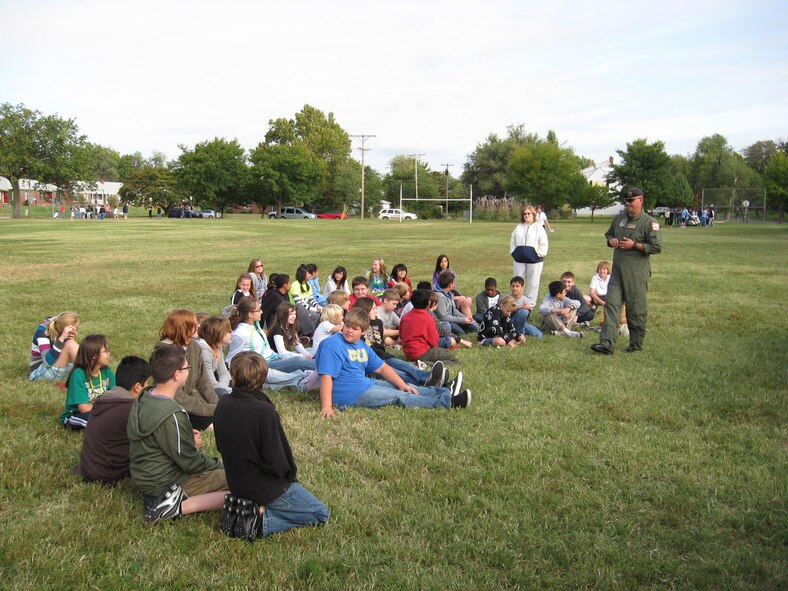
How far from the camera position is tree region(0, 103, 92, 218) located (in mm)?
64438

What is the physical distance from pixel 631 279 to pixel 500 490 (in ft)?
17.4

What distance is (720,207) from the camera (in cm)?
6700

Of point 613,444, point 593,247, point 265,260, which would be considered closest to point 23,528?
point 613,444

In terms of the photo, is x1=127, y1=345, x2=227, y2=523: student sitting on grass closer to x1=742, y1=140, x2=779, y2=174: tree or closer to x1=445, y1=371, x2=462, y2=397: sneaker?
x1=445, y1=371, x2=462, y2=397: sneaker

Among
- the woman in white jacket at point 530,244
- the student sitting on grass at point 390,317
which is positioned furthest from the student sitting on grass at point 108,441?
the woman in white jacket at point 530,244

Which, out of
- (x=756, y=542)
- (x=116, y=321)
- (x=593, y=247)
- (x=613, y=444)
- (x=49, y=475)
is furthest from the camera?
(x=593, y=247)

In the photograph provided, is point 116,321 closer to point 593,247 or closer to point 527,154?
point 593,247

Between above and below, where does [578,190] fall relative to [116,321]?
above

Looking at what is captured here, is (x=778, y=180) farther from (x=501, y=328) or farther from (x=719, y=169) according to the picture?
(x=501, y=328)

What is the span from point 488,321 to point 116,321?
6.27 m

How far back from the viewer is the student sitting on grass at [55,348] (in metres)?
7.12

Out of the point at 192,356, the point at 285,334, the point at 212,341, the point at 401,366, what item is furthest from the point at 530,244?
the point at 192,356

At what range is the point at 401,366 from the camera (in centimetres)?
761

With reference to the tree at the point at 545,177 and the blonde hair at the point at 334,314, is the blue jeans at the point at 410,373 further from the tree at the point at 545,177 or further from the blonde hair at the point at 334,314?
the tree at the point at 545,177
